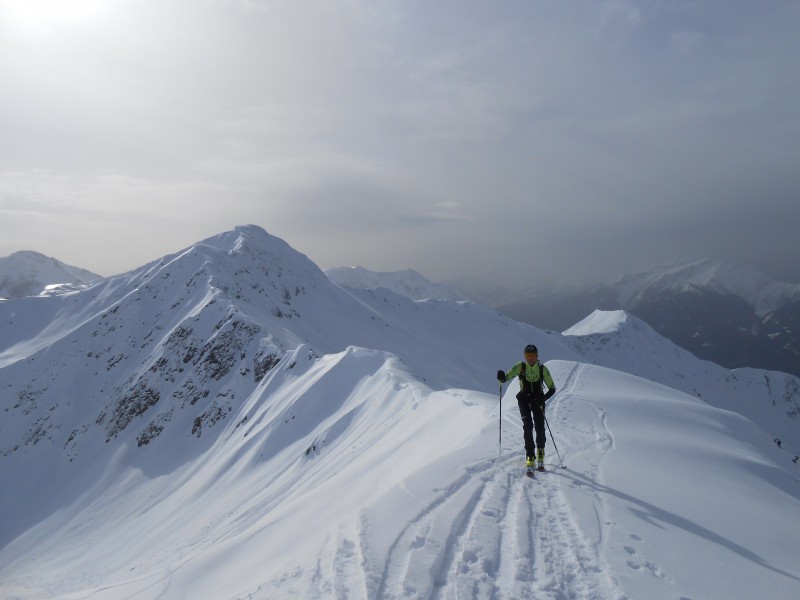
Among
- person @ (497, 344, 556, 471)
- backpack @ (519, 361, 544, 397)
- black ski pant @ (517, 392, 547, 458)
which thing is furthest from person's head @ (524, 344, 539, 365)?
black ski pant @ (517, 392, 547, 458)

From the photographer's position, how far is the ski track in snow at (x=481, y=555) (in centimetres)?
684

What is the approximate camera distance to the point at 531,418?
1198 centimetres

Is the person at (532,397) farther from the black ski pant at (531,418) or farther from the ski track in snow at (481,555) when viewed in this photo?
the ski track in snow at (481,555)

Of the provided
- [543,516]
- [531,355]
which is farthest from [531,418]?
[543,516]

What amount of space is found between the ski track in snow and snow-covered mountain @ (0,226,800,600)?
4 cm

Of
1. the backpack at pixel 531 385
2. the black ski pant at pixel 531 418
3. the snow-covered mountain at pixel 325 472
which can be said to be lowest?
the snow-covered mountain at pixel 325 472

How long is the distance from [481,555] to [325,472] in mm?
18256

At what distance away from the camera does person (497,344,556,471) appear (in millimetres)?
11516

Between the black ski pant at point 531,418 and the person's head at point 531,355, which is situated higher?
the person's head at point 531,355

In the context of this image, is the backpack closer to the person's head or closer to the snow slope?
the person's head

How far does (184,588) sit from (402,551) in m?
6.45

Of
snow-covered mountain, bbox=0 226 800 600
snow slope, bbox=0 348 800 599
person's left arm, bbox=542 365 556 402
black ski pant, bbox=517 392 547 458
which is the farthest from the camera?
person's left arm, bbox=542 365 556 402

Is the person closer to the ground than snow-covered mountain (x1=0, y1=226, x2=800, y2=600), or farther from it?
farther from it

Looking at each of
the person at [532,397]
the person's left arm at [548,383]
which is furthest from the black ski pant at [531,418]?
the person's left arm at [548,383]
